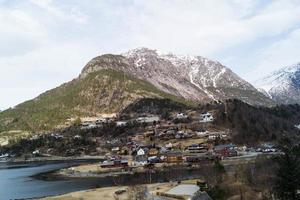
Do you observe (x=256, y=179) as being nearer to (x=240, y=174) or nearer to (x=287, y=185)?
(x=240, y=174)

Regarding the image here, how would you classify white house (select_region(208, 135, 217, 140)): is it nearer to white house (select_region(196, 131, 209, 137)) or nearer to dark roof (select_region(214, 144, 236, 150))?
white house (select_region(196, 131, 209, 137))

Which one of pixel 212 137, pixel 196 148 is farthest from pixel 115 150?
pixel 212 137

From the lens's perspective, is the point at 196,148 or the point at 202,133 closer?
the point at 196,148

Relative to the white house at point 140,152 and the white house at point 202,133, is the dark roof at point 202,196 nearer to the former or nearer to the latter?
the white house at point 140,152

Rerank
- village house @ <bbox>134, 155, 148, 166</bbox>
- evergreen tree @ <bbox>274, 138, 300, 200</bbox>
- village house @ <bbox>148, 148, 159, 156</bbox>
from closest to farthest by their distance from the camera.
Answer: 1. evergreen tree @ <bbox>274, 138, 300, 200</bbox>
2. village house @ <bbox>134, 155, 148, 166</bbox>
3. village house @ <bbox>148, 148, 159, 156</bbox>

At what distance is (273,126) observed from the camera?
635 ft

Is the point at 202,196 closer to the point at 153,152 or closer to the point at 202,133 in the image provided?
the point at 153,152

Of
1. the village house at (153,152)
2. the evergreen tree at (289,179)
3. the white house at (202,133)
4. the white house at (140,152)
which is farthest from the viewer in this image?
the white house at (202,133)

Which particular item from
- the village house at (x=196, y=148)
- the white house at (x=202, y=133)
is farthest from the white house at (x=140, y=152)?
the white house at (x=202, y=133)

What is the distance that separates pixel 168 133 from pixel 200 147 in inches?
1349

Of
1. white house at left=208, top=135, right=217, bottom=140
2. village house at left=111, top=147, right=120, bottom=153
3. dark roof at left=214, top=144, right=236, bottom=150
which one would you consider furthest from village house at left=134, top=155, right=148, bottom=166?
village house at left=111, top=147, right=120, bottom=153

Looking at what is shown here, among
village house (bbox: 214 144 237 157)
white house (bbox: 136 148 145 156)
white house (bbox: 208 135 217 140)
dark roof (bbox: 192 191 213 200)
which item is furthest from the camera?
white house (bbox: 208 135 217 140)

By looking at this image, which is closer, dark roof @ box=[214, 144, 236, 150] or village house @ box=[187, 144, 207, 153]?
dark roof @ box=[214, 144, 236, 150]

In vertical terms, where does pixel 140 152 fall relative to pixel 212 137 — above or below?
below
